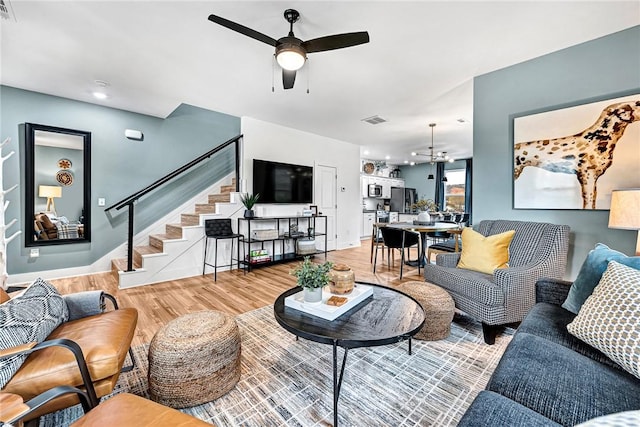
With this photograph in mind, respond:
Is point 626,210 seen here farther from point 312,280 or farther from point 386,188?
point 386,188

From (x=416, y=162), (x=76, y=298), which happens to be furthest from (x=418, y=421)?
(x=416, y=162)

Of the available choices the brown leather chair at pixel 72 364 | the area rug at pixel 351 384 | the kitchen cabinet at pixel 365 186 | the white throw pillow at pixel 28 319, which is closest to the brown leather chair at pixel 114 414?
the brown leather chair at pixel 72 364

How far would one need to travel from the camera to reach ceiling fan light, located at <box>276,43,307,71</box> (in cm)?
220

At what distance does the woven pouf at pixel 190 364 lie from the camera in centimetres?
142

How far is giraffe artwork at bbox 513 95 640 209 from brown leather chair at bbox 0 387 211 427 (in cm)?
356

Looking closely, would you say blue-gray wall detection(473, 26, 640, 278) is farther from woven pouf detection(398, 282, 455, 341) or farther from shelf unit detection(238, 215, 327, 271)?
shelf unit detection(238, 215, 327, 271)

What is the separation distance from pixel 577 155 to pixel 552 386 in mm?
2709

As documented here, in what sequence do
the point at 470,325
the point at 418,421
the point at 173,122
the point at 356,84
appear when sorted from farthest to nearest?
the point at 173,122, the point at 356,84, the point at 470,325, the point at 418,421

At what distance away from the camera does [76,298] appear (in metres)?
1.69

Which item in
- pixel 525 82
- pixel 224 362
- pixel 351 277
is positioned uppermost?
pixel 525 82

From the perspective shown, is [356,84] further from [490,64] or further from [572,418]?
[572,418]

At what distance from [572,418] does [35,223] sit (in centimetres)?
572

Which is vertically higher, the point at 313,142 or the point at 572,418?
the point at 313,142

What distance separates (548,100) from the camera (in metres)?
2.85
